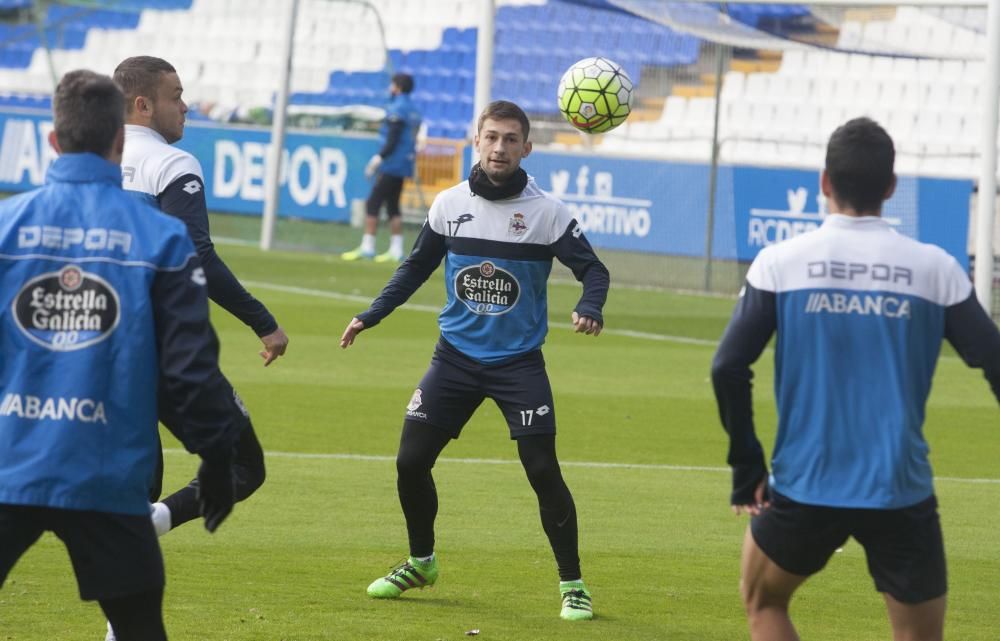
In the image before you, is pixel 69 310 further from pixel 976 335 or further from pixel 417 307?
pixel 417 307

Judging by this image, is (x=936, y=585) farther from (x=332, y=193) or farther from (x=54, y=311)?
(x=332, y=193)

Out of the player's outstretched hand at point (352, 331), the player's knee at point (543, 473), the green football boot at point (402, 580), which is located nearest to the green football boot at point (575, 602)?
the player's knee at point (543, 473)

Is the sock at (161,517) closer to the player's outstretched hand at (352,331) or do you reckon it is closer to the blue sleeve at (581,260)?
the player's outstretched hand at (352,331)

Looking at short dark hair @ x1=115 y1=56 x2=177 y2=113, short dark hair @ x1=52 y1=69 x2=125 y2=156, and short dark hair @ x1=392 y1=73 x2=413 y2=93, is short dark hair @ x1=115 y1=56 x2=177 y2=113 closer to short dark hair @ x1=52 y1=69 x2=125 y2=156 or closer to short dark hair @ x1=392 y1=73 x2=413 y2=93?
short dark hair @ x1=52 y1=69 x2=125 y2=156

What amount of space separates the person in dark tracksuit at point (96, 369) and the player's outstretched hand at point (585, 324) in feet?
8.86

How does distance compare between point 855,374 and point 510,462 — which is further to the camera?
point 510,462

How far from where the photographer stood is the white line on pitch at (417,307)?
16.8m

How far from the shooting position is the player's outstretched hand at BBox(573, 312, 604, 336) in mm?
6723

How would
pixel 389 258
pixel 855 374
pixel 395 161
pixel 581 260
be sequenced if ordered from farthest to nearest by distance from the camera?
pixel 389 258 → pixel 395 161 → pixel 581 260 → pixel 855 374

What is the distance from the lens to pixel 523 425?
6898 millimetres

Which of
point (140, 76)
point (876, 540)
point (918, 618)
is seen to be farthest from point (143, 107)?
point (918, 618)

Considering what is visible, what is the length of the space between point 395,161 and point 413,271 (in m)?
15.9

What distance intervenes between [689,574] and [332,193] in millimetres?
19038

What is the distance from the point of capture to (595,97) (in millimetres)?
10969
